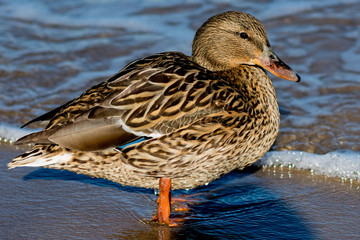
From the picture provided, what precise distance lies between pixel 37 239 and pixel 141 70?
147cm

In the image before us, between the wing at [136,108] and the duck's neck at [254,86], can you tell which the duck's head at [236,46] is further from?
the wing at [136,108]

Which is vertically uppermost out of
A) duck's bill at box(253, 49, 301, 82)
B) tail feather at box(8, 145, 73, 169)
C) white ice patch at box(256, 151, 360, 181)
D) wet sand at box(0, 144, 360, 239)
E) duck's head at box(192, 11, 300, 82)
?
duck's head at box(192, 11, 300, 82)

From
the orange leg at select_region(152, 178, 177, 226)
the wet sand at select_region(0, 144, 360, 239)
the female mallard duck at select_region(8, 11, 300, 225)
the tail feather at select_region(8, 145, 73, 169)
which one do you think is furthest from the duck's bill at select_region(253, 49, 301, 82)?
the tail feather at select_region(8, 145, 73, 169)

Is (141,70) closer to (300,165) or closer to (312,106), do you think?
(300,165)

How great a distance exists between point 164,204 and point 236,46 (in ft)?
4.86

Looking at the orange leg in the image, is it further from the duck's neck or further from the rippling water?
the duck's neck

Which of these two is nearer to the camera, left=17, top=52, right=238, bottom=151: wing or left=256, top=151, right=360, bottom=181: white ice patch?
left=17, top=52, right=238, bottom=151: wing

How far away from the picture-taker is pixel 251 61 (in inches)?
195

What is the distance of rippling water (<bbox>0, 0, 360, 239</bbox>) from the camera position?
180 inches

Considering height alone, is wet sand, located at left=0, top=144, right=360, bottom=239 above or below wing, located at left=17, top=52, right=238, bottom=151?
below

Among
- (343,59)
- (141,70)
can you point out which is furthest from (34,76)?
(343,59)

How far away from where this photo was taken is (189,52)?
8.21m

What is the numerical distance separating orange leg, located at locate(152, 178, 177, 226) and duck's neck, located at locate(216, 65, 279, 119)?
0.91 m

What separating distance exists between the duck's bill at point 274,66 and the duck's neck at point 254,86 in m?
0.09
